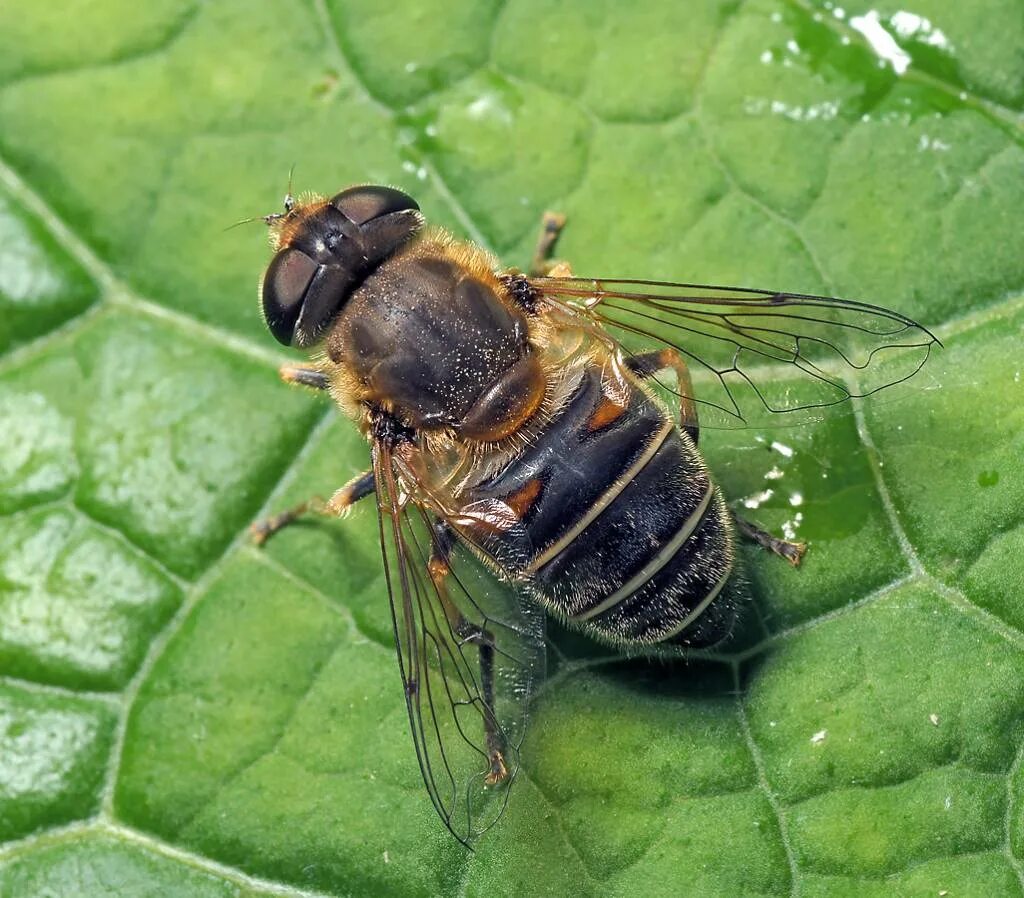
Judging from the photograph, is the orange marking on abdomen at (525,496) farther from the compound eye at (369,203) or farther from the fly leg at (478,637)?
the compound eye at (369,203)

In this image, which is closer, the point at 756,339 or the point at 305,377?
the point at 756,339

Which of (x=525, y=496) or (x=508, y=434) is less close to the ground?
(x=508, y=434)

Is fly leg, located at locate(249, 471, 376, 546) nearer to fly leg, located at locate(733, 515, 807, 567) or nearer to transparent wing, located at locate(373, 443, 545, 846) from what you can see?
transparent wing, located at locate(373, 443, 545, 846)

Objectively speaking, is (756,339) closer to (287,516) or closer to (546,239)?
(546,239)

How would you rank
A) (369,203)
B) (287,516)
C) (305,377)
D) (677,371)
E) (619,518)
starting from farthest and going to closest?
(287,516) → (305,377) → (677,371) → (369,203) → (619,518)

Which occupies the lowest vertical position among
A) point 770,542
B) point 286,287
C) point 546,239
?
point 770,542

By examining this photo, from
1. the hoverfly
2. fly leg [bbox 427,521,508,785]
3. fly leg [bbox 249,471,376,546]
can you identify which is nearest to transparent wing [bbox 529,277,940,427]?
the hoverfly

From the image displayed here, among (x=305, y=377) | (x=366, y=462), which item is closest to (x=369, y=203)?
(x=305, y=377)

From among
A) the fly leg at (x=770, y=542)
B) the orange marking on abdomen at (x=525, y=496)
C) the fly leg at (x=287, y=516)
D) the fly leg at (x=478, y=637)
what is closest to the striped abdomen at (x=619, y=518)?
the orange marking on abdomen at (x=525, y=496)
